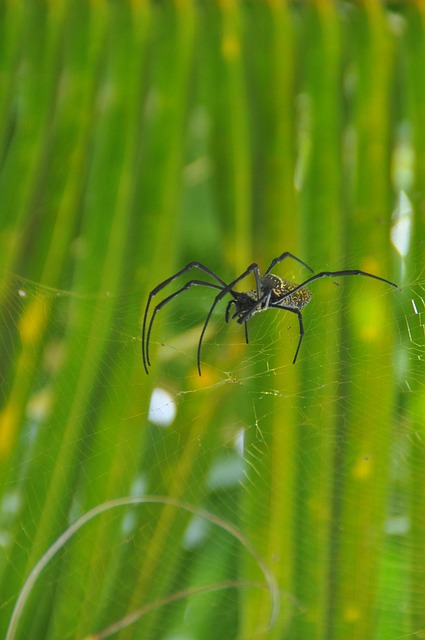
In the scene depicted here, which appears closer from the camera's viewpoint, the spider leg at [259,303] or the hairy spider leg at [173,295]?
the spider leg at [259,303]

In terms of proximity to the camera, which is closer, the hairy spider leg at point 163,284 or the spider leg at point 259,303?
the spider leg at point 259,303

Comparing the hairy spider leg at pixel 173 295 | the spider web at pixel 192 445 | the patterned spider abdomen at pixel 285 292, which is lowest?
the spider web at pixel 192 445

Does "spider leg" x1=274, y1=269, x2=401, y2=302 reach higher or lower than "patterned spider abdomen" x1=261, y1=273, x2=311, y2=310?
higher

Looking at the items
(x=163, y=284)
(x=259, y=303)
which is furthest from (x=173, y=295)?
(x=259, y=303)

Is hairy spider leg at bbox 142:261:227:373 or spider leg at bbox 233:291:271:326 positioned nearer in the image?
spider leg at bbox 233:291:271:326

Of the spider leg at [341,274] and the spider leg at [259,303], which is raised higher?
the spider leg at [341,274]

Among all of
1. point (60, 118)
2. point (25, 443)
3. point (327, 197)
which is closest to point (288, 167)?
point (327, 197)

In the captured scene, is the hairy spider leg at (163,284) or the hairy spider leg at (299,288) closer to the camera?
the hairy spider leg at (299,288)
